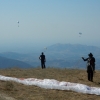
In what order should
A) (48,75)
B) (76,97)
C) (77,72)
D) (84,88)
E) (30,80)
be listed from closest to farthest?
(76,97)
(84,88)
(30,80)
(48,75)
(77,72)

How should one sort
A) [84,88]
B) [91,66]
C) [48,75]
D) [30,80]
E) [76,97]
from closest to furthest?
[76,97]
[84,88]
[30,80]
[91,66]
[48,75]

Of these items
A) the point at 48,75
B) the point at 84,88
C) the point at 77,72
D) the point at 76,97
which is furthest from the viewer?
the point at 77,72

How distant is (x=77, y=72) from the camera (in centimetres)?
3375

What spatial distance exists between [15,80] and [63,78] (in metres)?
5.43

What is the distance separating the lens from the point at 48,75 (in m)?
31.6

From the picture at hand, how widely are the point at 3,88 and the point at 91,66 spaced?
379 inches

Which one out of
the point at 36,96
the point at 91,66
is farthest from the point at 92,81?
the point at 36,96

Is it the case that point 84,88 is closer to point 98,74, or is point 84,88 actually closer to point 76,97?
point 76,97

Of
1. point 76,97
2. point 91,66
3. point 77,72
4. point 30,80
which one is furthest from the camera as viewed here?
point 77,72

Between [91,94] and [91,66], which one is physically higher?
[91,66]

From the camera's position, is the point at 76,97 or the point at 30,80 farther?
the point at 30,80

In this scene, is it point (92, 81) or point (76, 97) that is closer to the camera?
point (76, 97)

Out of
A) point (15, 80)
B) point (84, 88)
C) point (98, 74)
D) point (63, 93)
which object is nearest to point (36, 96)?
point (63, 93)

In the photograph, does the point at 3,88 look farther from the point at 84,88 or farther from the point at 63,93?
the point at 84,88
